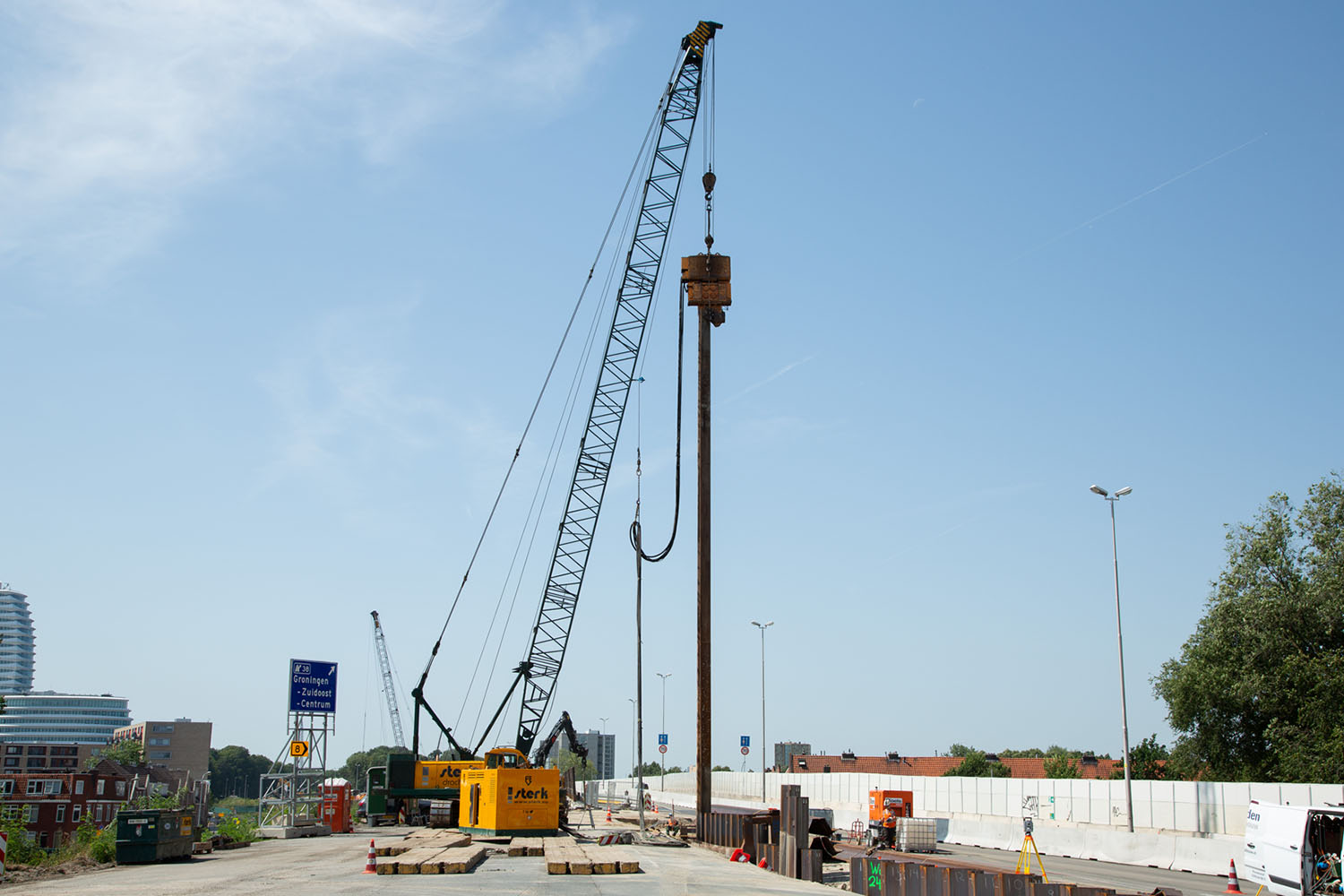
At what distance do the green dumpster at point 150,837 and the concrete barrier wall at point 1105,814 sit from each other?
32.9 meters

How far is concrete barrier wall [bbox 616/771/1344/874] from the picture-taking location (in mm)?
39062

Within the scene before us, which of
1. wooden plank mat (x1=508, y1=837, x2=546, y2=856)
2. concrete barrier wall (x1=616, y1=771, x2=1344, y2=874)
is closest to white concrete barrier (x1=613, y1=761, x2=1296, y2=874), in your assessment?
concrete barrier wall (x1=616, y1=771, x2=1344, y2=874)

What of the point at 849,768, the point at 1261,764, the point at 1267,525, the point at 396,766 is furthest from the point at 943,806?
the point at 849,768

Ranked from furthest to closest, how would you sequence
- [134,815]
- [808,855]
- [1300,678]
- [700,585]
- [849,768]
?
1. [849,768]
2. [1300,678]
3. [700,585]
4. [134,815]
5. [808,855]

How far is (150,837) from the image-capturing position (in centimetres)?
3425

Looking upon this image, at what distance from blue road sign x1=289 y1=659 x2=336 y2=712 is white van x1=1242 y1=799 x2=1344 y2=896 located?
48701 mm

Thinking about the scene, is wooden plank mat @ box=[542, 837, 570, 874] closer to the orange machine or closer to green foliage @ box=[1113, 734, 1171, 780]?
the orange machine

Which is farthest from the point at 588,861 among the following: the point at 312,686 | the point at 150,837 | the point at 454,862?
the point at 312,686

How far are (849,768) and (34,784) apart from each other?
3621 inches

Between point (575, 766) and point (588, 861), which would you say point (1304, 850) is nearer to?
point (588, 861)

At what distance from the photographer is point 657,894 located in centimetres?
2070

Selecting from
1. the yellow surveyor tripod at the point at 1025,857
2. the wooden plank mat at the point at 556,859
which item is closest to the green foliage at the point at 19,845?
the wooden plank mat at the point at 556,859

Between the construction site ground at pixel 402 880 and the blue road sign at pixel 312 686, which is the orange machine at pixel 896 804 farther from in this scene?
the blue road sign at pixel 312 686

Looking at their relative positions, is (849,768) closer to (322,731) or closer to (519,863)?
(322,731)
